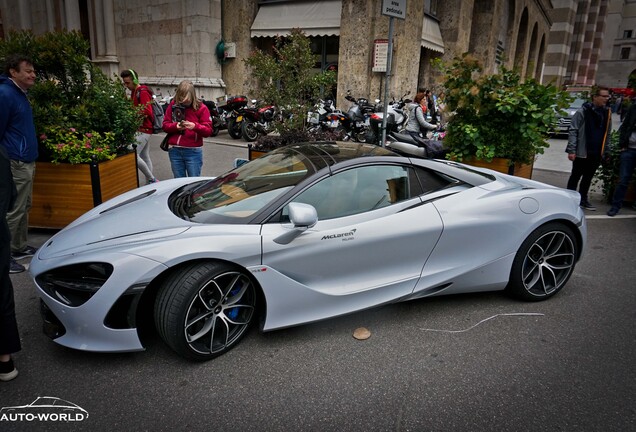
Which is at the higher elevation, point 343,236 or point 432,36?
point 432,36

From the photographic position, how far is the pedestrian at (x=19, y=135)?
400 centimetres

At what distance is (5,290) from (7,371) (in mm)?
500

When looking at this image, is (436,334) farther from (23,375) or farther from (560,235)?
(23,375)

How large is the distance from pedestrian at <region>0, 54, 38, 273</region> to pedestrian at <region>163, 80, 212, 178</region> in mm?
1628

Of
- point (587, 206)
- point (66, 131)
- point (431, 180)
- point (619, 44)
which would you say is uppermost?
point (619, 44)

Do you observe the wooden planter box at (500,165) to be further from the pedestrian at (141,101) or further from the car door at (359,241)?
the pedestrian at (141,101)

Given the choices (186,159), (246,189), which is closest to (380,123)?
(186,159)

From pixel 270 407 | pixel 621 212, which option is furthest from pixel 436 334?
pixel 621 212

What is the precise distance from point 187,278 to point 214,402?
2.36ft

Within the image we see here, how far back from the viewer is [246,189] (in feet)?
10.8

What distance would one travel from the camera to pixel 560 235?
3.72m

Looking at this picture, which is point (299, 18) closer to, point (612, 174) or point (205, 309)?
point (612, 174)

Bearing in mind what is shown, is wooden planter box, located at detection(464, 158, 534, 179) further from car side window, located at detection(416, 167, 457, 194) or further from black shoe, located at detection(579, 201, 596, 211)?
car side window, located at detection(416, 167, 457, 194)

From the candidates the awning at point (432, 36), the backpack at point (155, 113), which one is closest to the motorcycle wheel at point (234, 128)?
the backpack at point (155, 113)
